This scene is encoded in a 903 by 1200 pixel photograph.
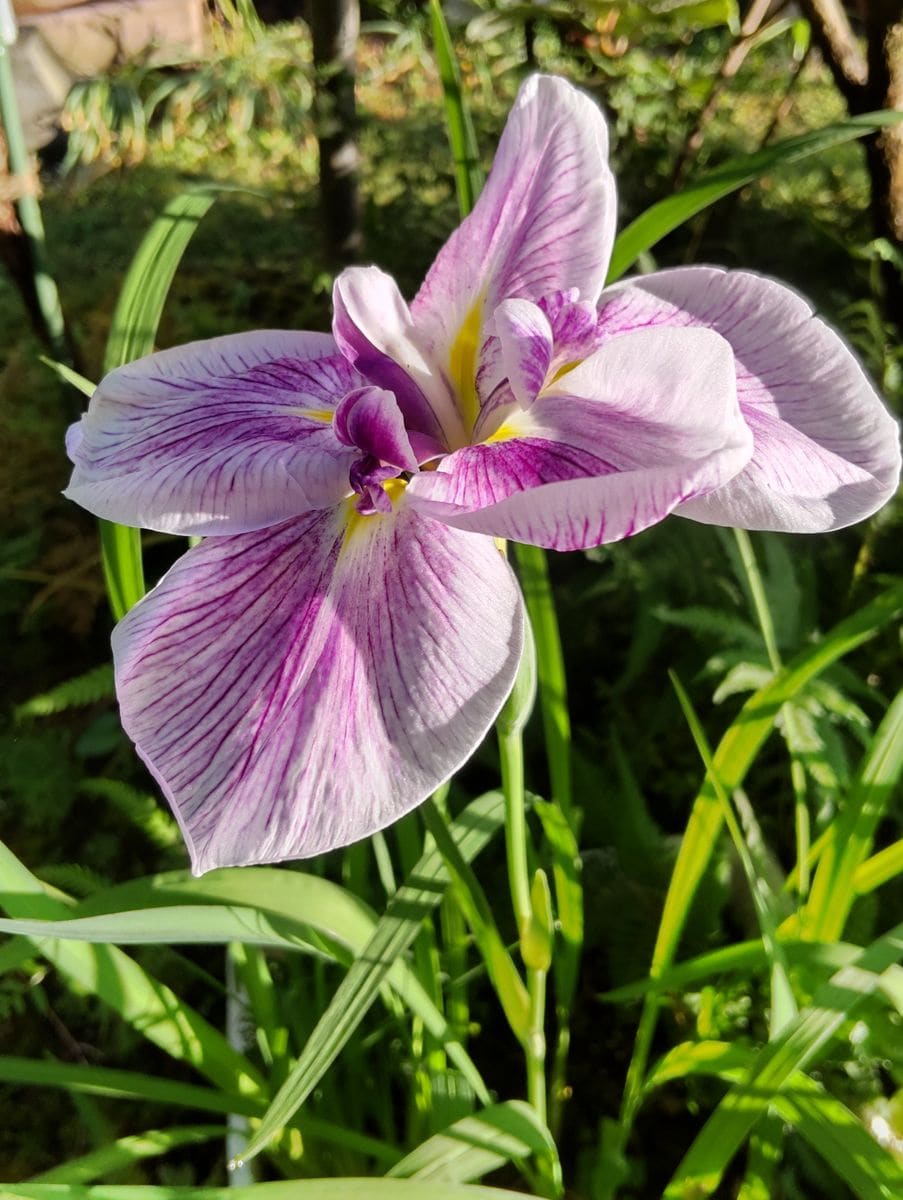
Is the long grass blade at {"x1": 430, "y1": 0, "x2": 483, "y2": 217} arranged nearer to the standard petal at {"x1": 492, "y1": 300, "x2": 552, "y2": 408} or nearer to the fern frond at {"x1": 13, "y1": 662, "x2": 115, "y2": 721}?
the standard petal at {"x1": 492, "y1": 300, "x2": 552, "y2": 408}

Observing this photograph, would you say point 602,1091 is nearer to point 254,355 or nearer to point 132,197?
point 254,355

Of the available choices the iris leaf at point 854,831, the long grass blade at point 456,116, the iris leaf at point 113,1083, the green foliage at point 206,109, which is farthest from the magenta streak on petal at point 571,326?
the green foliage at point 206,109

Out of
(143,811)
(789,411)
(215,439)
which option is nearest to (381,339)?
(215,439)

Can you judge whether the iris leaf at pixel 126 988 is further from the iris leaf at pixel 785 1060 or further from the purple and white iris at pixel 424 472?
the iris leaf at pixel 785 1060

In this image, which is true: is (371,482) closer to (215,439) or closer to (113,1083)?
(215,439)

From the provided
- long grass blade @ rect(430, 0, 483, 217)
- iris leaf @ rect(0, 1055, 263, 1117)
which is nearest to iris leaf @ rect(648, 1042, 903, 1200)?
iris leaf @ rect(0, 1055, 263, 1117)

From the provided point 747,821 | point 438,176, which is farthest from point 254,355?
point 438,176
